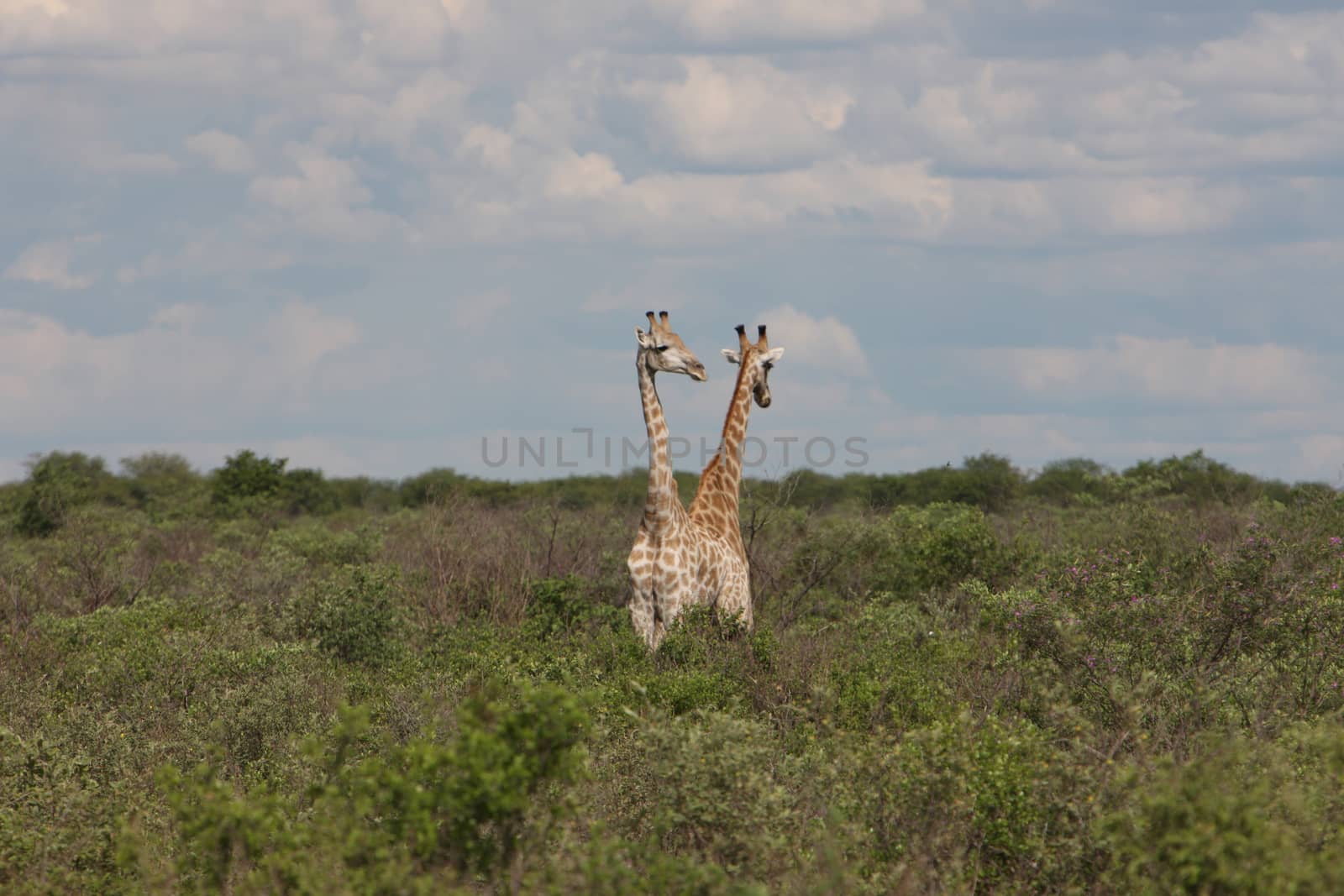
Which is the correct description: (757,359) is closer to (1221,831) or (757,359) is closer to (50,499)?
(1221,831)

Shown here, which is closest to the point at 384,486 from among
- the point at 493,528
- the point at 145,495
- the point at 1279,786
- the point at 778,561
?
the point at 145,495

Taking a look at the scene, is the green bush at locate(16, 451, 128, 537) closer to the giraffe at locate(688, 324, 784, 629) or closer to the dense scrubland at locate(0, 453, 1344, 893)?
the dense scrubland at locate(0, 453, 1344, 893)

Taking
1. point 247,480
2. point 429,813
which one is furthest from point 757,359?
point 247,480

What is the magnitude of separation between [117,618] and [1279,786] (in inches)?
320

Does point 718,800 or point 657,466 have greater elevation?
point 657,466

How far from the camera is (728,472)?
10867mm

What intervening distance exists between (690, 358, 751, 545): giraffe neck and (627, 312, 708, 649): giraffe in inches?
30.2

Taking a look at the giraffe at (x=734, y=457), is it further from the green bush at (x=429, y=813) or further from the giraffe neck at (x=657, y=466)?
the green bush at (x=429, y=813)

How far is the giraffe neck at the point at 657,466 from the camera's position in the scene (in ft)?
31.0

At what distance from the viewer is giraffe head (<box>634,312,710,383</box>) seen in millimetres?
9789

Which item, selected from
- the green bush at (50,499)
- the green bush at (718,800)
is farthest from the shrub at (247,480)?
the green bush at (718,800)

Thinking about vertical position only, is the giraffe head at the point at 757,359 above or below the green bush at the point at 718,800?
above

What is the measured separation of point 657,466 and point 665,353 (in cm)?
78

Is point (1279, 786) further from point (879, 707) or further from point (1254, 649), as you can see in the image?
point (1254, 649)
